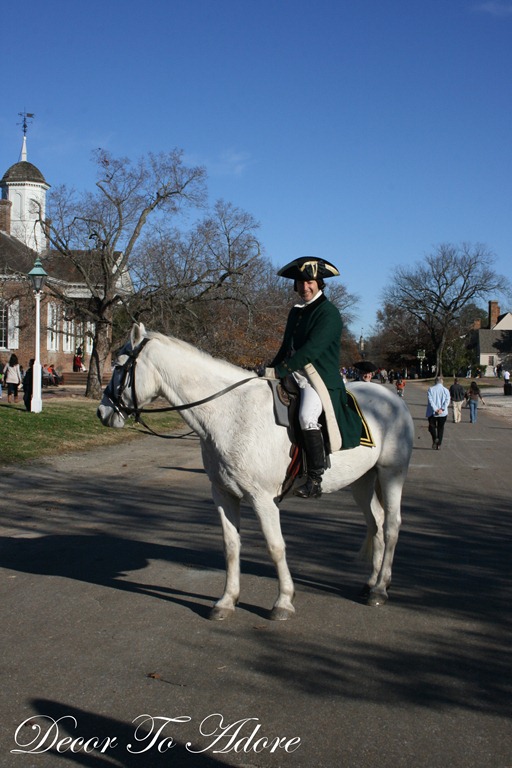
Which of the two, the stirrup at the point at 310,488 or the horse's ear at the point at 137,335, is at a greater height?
the horse's ear at the point at 137,335

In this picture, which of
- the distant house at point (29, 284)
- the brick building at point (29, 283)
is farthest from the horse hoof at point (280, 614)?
the brick building at point (29, 283)

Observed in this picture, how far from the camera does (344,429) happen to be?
6.38m

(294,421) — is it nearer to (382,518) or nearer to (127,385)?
(127,385)

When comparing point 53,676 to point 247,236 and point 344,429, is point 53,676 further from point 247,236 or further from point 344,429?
point 247,236

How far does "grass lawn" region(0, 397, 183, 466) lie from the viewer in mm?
18438

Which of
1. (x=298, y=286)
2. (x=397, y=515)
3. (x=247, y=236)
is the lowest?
(x=397, y=515)

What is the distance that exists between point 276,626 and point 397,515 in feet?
5.26

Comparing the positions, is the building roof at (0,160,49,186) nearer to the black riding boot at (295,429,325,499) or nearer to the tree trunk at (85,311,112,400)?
the tree trunk at (85,311,112,400)

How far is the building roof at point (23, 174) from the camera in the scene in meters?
60.2

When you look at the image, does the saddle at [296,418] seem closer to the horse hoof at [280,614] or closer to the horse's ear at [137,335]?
the horse hoof at [280,614]

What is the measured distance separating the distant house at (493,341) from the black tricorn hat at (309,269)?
383 ft

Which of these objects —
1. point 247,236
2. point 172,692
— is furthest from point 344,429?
point 247,236

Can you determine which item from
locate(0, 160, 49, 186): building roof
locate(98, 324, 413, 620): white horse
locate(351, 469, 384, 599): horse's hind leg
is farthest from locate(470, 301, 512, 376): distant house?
locate(98, 324, 413, 620): white horse

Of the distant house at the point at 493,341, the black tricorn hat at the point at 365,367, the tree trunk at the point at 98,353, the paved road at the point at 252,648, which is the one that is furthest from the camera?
the distant house at the point at 493,341
